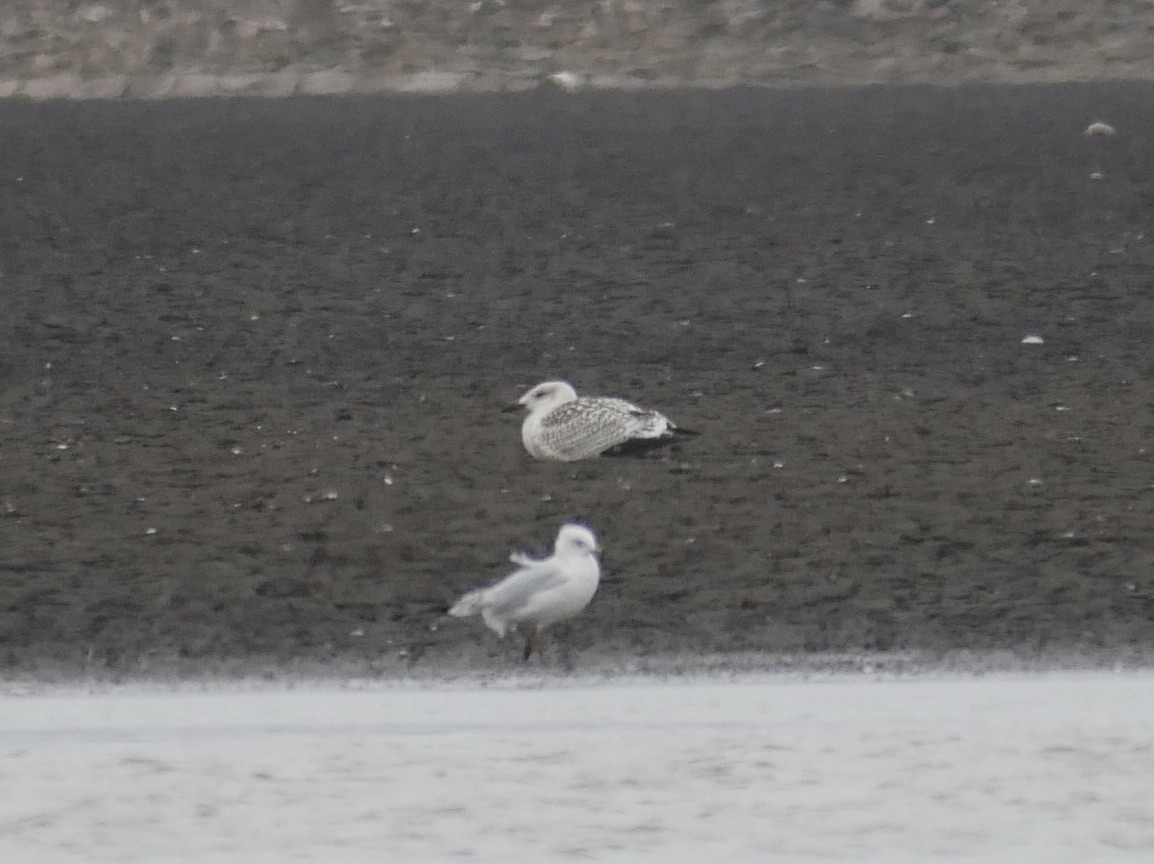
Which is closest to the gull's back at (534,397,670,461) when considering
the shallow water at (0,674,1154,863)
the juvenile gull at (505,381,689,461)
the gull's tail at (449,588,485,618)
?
the juvenile gull at (505,381,689,461)

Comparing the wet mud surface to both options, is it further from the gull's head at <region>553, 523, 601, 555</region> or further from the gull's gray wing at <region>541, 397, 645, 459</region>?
the gull's head at <region>553, 523, 601, 555</region>

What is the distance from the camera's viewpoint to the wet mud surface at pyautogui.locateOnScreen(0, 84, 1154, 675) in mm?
7500

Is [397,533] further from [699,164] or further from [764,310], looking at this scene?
[699,164]

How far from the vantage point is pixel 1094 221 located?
1516 cm

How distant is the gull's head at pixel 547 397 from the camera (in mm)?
9125

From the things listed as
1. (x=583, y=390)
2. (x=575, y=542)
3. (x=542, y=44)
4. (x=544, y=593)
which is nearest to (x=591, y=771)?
(x=544, y=593)

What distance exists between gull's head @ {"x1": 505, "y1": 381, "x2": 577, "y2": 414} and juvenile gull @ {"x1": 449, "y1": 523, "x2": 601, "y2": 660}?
7.11 feet

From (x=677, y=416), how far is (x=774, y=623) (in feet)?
9.11

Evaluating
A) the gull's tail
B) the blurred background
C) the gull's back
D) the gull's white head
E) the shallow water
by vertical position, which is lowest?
the shallow water

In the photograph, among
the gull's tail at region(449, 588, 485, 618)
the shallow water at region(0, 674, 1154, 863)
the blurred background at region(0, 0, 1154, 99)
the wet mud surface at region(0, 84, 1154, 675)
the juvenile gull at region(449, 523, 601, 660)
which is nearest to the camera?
the shallow water at region(0, 674, 1154, 863)

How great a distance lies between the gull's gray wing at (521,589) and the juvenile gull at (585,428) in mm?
2093

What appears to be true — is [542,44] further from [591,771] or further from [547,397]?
[591,771]

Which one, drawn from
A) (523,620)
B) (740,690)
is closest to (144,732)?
(523,620)

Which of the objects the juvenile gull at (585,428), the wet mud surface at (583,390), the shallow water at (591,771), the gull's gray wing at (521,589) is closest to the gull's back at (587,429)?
the juvenile gull at (585,428)
